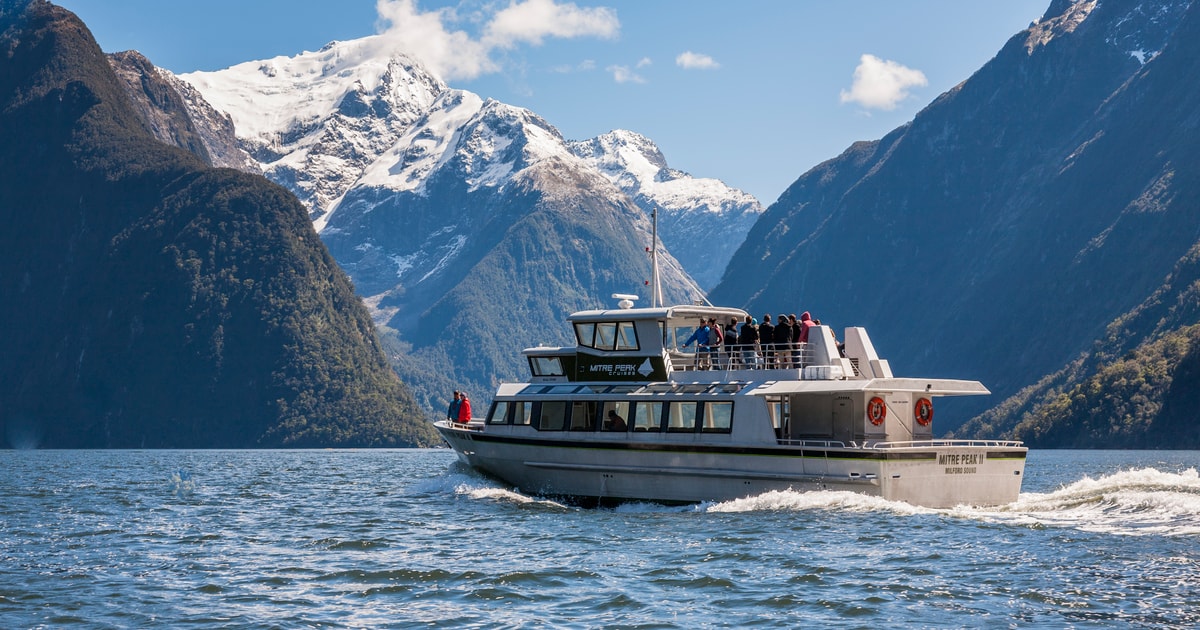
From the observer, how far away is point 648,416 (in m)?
40.3

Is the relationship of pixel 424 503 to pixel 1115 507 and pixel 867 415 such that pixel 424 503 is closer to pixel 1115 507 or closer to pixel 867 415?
pixel 867 415

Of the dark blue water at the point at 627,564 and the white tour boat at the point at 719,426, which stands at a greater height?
the white tour boat at the point at 719,426

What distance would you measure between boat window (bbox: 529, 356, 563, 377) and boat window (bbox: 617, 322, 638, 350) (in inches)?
102

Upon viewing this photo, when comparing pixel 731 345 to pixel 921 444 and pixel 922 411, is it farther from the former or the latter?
pixel 921 444

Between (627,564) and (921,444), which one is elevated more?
(921,444)

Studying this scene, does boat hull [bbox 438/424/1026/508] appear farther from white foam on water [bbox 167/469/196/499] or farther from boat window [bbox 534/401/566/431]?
white foam on water [bbox 167/469/196/499]

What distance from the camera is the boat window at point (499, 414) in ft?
144

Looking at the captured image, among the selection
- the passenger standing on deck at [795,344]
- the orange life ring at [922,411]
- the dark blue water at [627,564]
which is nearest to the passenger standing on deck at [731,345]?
the passenger standing on deck at [795,344]

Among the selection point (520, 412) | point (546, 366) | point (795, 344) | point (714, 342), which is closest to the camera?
point (795, 344)

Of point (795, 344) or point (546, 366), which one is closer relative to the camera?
point (795, 344)

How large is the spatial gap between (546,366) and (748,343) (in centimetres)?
763

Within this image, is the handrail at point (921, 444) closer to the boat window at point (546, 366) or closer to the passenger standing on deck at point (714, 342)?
the passenger standing on deck at point (714, 342)

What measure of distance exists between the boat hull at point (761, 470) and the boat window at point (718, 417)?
26.8 inches

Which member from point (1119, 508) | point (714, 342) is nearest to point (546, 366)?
point (714, 342)
